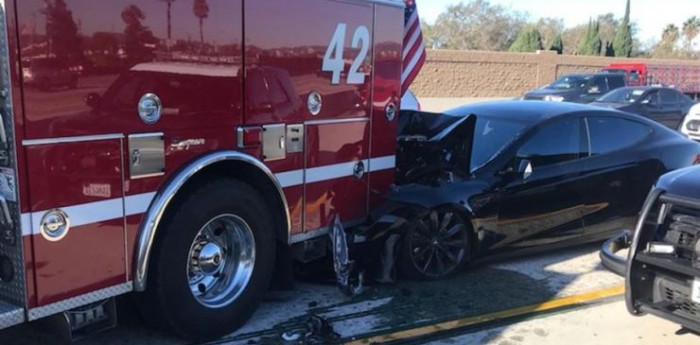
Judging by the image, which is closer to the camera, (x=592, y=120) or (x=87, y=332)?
(x=87, y=332)

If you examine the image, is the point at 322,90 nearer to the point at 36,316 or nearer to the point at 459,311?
the point at 459,311

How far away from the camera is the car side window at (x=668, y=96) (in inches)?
686

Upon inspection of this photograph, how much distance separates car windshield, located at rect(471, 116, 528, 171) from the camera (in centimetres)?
593

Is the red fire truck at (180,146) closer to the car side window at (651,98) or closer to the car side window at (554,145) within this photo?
the car side window at (554,145)

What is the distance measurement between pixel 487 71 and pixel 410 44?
3097cm

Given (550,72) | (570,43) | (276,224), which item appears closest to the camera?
(276,224)

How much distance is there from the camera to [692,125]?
15164 mm

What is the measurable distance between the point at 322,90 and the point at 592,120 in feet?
9.44

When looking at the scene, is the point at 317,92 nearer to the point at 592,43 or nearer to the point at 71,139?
the point at 71,139

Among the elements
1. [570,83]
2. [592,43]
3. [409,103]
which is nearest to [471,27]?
[592,43]

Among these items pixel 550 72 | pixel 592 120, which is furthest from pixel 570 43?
pixel 592 120

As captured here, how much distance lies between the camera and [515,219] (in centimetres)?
583

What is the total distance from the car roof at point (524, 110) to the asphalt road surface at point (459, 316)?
4.69 feet

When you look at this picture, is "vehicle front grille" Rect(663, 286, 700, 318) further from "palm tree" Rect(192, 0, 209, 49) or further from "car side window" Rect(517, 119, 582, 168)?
"palm tree" Rect(192, 0, 209, 49)
